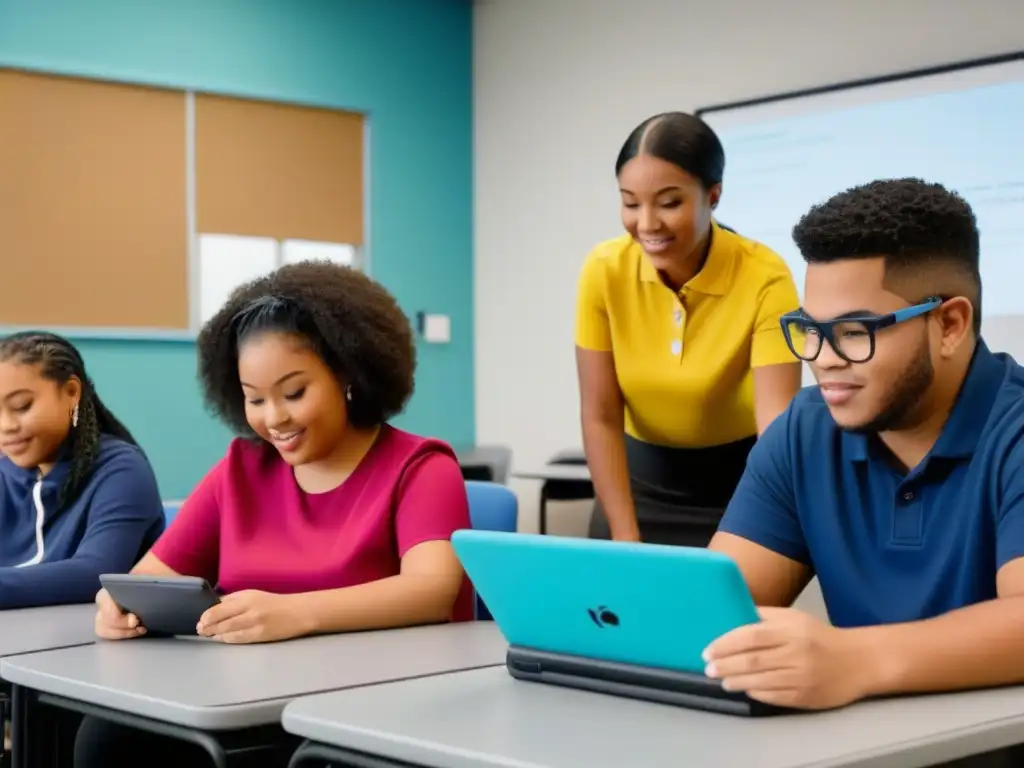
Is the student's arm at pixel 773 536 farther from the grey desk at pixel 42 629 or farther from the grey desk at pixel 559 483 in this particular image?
the grey desk at pixel 559 483

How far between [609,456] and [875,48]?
2.42 metres

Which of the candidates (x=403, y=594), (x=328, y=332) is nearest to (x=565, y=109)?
(x=328, y=332)

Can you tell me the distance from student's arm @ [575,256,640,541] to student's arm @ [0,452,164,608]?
0.82 meters

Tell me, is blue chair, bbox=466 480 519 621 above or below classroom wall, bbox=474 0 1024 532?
below

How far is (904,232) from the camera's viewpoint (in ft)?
4.75

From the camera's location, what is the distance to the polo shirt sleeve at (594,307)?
2.60 m

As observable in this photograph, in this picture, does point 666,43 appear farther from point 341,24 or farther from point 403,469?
point 403,469

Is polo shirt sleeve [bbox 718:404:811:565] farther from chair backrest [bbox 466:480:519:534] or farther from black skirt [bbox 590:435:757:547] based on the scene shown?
black skirt [bbox 590:435:757:547]

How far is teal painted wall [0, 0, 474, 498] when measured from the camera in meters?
4.86

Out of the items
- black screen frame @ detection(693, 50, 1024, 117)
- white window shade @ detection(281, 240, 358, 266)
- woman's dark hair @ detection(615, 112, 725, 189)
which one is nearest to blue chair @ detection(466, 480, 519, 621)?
woman's dark hair @ detection(615, 112, 725, 189)

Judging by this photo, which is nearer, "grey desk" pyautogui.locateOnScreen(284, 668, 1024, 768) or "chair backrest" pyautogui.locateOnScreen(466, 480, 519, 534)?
"grey desk" pyautogui.locateOnScreen(284, 668, 1024, 768)

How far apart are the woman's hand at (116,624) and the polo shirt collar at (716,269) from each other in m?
1.15

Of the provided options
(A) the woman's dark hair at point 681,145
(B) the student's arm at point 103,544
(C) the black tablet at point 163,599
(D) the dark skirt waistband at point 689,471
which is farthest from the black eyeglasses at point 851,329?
(B) the student's arm at point 103,544

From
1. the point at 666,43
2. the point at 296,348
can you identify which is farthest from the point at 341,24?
the point at 296,348
